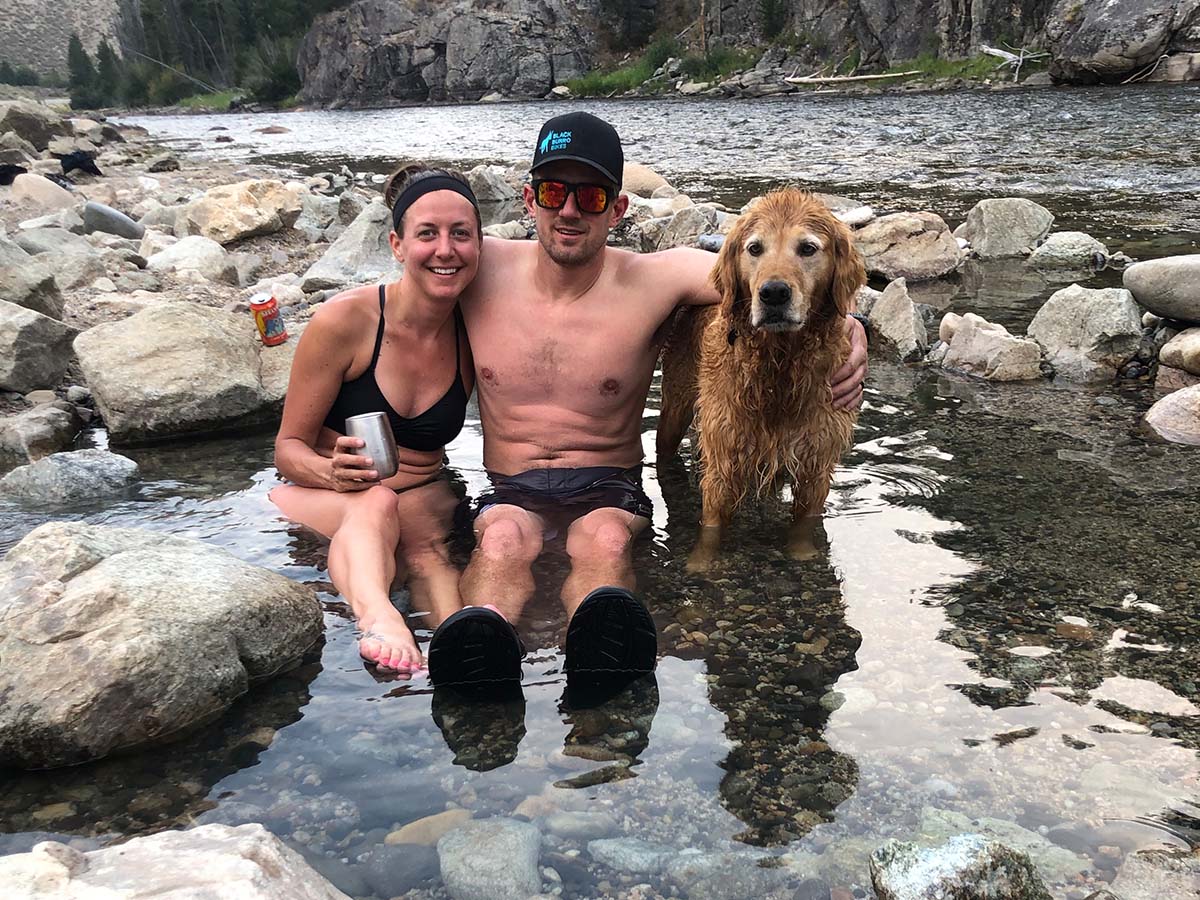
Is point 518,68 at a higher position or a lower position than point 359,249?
higher

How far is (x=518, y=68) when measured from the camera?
76.3 metres

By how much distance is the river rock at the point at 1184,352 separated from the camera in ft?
19.6

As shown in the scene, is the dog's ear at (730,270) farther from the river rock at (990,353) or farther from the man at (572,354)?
the river rock at (990,353)

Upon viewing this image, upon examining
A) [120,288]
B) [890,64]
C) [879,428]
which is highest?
[890,64]

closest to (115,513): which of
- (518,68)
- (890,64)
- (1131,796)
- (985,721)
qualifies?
(985,721)

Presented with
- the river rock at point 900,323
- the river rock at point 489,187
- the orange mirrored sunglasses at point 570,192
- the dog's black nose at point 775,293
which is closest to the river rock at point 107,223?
the river rock at point 489,187

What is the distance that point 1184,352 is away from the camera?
19.8 feet

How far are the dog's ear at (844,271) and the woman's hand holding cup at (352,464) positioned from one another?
2.20 metres

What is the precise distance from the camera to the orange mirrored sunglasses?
4.08m

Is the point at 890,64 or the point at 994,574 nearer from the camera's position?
the point at 994,574

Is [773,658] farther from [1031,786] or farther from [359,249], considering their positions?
[359,249]

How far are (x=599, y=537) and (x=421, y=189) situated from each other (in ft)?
5.74

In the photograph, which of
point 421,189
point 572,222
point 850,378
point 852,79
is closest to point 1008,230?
point 850,378

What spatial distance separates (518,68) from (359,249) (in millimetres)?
73110
